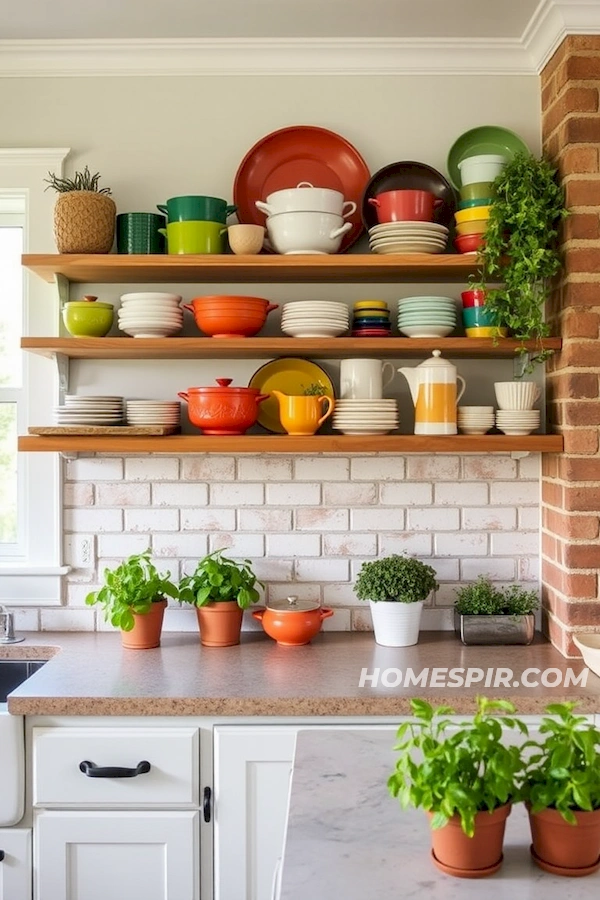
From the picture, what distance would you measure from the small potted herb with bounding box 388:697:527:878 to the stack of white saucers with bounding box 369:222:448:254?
63.7 inches

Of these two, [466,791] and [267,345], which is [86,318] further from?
[466,791]

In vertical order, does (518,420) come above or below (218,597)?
above

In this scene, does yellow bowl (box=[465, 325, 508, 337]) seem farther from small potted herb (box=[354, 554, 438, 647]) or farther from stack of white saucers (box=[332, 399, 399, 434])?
small potted herb (box=[354, 554, 438, 647])

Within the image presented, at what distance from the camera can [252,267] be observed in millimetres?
2582

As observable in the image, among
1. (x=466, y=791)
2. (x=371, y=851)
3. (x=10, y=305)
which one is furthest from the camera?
(x=10, y=305)

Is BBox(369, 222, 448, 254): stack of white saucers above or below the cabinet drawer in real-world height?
above

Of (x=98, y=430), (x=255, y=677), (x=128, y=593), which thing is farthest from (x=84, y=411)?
(x=255, y=677)

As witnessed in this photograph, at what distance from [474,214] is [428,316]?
308 millimetres

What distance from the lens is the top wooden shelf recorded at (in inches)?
100.0

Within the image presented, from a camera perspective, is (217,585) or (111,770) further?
(217,585)

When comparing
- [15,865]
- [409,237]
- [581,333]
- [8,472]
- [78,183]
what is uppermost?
[78,183]

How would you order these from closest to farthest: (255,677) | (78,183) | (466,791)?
(466,791), (255,677), (78,183)

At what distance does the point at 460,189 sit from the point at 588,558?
3.68ft

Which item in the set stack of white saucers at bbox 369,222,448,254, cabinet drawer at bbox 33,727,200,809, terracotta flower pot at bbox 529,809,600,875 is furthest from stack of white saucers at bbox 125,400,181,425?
terracotta flower pot at bbox 529,809,600,875
